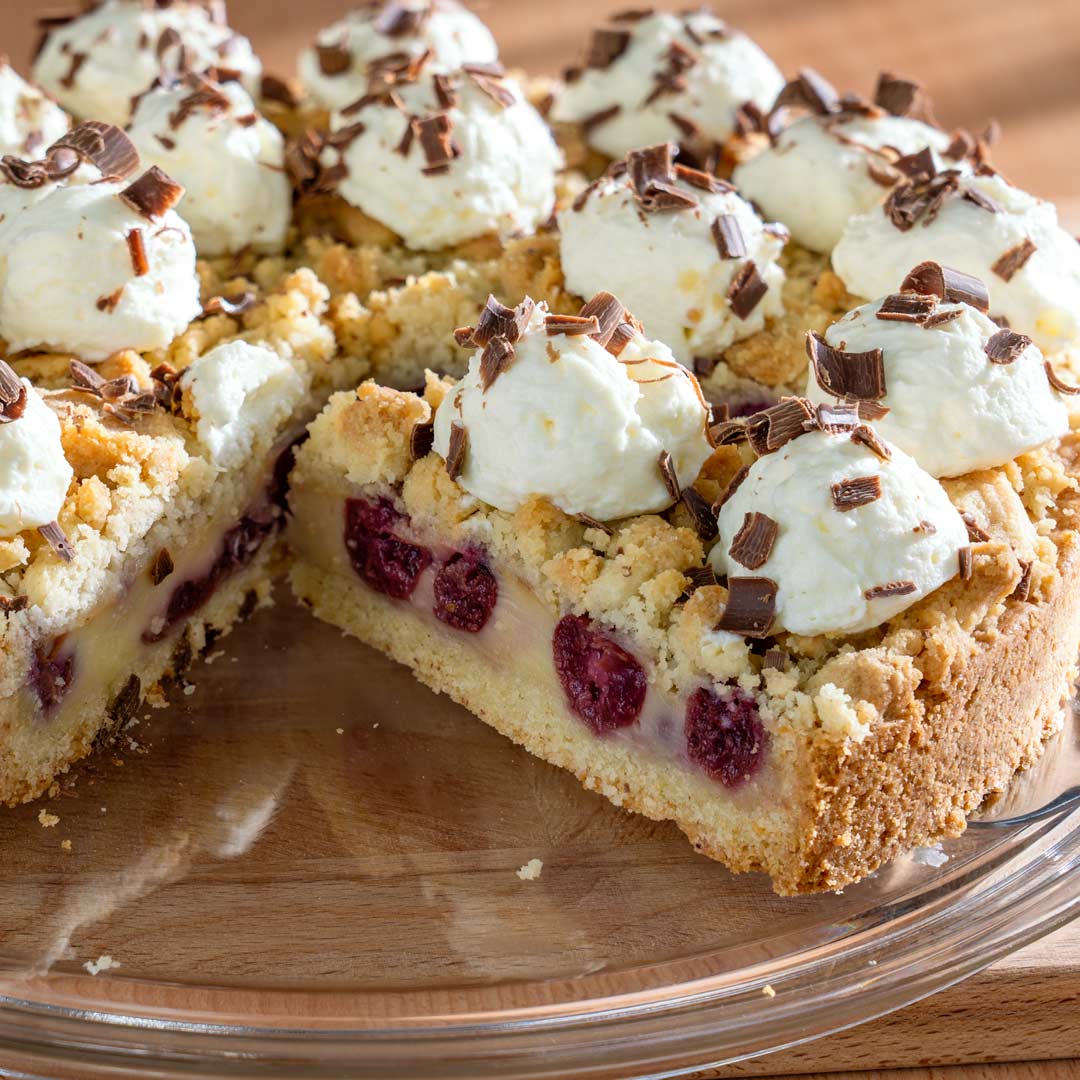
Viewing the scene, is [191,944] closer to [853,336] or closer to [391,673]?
[391,673]

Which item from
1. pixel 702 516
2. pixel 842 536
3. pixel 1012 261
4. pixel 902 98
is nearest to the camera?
pixel 842 536

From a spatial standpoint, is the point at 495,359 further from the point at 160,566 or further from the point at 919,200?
the point at 919,200

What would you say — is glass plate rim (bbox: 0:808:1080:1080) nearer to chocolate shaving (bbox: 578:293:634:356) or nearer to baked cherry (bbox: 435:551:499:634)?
baked cherry (bbox: 435:551:499:634)

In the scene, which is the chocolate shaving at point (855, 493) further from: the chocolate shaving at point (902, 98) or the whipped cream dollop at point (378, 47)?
the whipped cream dollop at point (378, 47)

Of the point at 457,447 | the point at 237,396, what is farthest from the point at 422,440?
the point at 237,396

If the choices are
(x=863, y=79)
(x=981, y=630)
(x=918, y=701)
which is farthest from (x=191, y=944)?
(x=863, y=79)

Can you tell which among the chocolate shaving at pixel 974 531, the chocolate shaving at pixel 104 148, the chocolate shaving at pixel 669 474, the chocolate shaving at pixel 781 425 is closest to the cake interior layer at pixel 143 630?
the chocolate shaving at pixel 104 148
